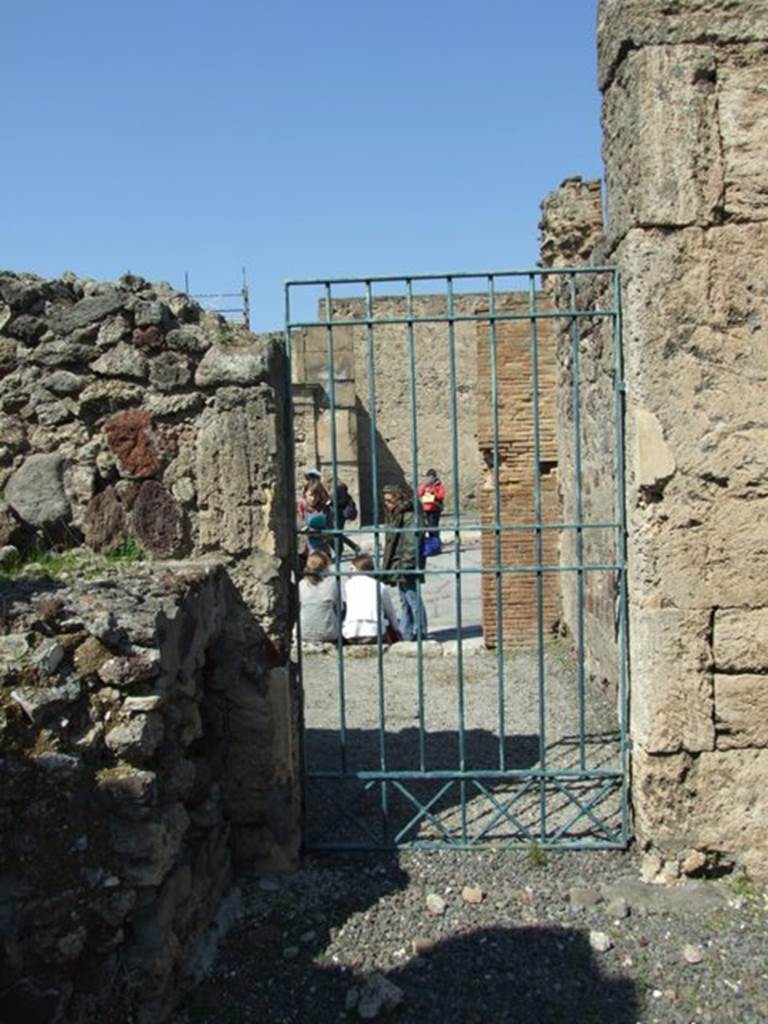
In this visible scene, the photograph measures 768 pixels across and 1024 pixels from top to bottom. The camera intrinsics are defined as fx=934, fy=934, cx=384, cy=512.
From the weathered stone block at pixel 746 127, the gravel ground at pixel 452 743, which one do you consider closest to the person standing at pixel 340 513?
the gravel ground at pixel 452 743

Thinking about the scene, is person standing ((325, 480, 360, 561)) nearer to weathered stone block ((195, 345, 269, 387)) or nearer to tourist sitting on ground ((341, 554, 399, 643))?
tourist sitting on ground ((341, 554, 399, 643))

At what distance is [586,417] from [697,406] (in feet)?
8.49

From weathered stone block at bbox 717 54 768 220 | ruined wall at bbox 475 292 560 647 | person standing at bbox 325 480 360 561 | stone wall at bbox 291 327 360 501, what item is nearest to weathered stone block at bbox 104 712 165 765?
person standing at bbox 325 480 360 561

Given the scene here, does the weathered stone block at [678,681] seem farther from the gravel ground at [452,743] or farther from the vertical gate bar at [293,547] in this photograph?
the vertical gate bar at [293,547]

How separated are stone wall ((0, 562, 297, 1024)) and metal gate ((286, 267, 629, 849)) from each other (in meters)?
0.72

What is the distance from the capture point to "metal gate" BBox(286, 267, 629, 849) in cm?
392

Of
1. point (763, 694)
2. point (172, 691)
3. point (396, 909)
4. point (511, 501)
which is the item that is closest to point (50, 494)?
point (172, 691)

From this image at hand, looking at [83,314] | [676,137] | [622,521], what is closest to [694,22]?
[676,137]

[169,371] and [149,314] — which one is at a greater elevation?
[149,314]

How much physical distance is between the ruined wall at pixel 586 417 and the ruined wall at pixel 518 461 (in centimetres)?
19

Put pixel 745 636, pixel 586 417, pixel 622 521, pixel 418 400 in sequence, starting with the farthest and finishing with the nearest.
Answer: pixel 418 400
pixel 586 417
pixel 622 521
pixel 745 636

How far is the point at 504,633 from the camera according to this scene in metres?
7.77

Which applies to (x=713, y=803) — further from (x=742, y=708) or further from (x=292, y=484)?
(x=292, y=484)

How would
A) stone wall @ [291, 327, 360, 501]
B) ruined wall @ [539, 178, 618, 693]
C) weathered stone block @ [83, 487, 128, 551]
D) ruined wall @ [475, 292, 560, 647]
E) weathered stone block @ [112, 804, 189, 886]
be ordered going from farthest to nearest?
stone wall @ [291, 327, 360, 501]
ruined wall @ [475, 292, 560, 647]
ruined wall @ [539, 178, 618, 693]
weathered stone block @ [83, 487, 128, 551]
weathered stone block @ [112, 804, 189, 886]
